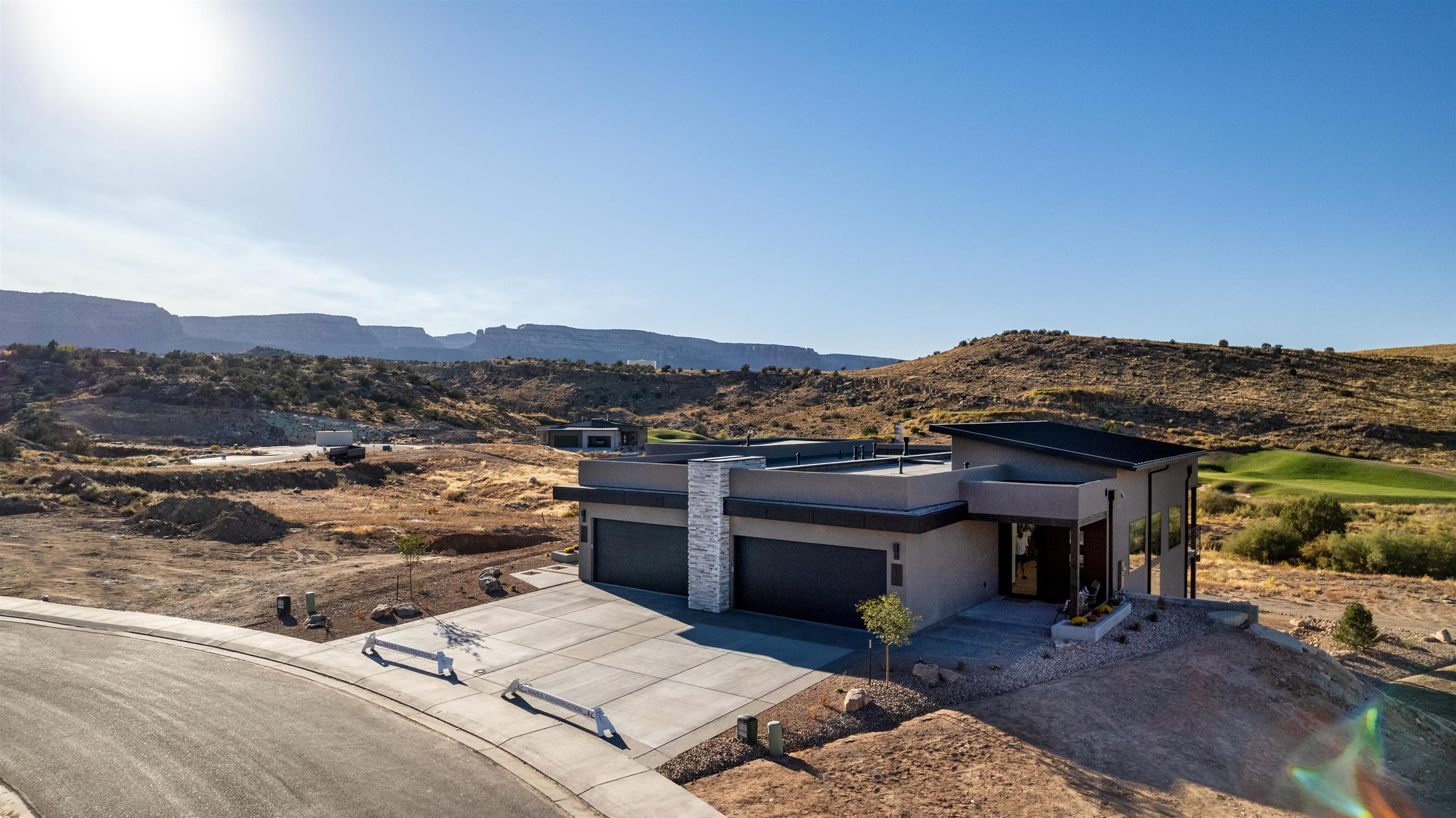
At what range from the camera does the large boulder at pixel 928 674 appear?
15.7m

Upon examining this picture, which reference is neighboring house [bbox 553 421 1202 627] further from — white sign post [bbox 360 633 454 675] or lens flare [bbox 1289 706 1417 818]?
white sign post [bbox 360 633 454 675]

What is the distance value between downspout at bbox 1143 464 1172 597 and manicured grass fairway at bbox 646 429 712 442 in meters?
55.6

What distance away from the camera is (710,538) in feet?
73.4

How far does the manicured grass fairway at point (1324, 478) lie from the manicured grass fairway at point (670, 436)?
45.9 m

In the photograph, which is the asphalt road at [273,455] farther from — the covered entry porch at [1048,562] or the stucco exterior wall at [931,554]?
the covered entry porch at [1048,562]

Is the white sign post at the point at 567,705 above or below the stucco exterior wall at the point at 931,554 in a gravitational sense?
below

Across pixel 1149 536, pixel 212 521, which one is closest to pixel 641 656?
pixel 1149 536

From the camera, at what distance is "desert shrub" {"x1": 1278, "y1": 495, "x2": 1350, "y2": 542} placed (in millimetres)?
38281

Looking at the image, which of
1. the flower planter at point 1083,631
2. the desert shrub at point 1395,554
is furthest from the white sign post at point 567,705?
the desert shrub at point 1395,554

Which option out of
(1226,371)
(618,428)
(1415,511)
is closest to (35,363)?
(618,428)

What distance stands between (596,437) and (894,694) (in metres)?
64.7

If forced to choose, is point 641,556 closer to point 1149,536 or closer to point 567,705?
point 567,705

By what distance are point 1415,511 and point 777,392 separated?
7506 cm

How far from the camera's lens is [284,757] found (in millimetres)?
12930
